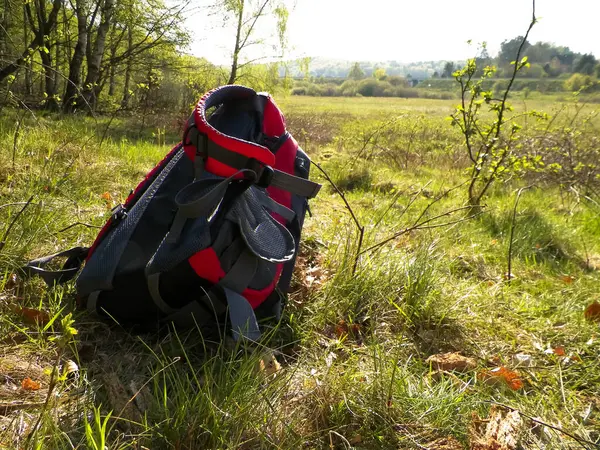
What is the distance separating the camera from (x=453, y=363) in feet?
4.76

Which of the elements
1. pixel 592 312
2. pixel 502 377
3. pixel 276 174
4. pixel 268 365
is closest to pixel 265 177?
pixel 276 174

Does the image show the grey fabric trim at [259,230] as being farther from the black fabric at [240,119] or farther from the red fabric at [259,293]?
the black fabric at [240,119]

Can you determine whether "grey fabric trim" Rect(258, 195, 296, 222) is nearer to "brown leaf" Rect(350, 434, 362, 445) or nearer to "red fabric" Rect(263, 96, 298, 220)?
"red fabric" Rect(263, 96, 298, 220)

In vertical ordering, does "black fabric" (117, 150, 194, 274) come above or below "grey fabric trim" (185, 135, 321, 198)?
below

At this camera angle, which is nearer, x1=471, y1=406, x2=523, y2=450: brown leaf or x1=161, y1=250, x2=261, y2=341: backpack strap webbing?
x1=471, y1=406, x2=523, y2=450: brown leaf

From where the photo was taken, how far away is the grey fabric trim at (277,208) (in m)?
1.51

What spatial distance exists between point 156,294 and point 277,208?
1.88 feet

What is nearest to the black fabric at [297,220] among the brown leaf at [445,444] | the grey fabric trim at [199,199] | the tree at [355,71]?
the grey fabric trim at [199,199]

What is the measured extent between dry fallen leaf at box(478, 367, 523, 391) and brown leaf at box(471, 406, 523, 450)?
173mm

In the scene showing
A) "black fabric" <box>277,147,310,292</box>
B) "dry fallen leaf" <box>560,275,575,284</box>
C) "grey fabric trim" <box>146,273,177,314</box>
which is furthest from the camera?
"dry fallen leaf" <box>560,275,575,284</box>

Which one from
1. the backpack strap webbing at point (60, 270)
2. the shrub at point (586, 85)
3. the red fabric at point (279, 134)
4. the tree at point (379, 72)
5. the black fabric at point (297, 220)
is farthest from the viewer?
the tree at point (379, 72)

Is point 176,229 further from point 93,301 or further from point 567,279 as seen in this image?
point 567,279

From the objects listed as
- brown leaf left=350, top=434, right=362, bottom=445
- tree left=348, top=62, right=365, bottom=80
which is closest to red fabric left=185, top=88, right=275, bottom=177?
brown leaf left=350, top=434, right=362, bottom=445

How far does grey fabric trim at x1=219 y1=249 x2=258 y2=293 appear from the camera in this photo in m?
1.29
